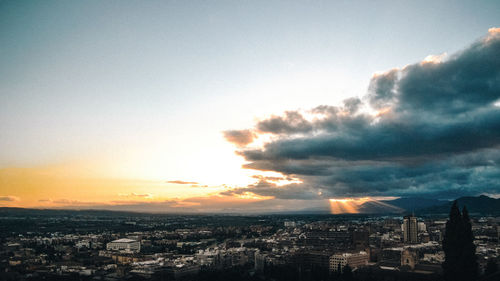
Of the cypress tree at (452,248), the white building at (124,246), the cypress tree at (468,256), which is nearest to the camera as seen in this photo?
the cypress tree at (468,256)

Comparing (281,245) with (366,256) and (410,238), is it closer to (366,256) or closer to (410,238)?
(366,256)

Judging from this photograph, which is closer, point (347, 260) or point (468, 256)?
point (468, 256)

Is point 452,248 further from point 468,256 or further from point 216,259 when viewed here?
point 216,259

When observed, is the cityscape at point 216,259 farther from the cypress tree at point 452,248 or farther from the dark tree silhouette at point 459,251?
the cypress tree at point 452,248

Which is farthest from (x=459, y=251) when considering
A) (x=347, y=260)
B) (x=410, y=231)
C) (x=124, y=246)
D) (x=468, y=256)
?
(x=410, y=231)

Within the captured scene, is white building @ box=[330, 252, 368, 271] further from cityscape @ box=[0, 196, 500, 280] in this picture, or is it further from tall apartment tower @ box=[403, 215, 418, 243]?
tall apartment tower @ box=[403, 215, 418, 243]

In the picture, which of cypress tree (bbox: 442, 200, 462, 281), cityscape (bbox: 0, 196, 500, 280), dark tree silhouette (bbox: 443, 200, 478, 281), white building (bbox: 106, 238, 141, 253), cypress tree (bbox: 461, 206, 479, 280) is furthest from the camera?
white building (bbox: 106, 238, 141, 253)

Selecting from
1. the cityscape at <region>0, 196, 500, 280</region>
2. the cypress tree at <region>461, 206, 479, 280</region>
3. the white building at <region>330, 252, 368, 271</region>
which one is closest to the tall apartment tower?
the cityscape at <region>0, 196, 500, 280</region>

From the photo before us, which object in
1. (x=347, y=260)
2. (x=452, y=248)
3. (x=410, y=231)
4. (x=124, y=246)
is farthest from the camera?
(x=410, y=231)

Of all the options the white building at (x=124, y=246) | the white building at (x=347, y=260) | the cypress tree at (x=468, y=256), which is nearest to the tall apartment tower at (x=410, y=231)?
the white building at (x=347, y=260)

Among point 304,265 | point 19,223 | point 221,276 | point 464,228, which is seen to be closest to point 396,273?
point 304,265
